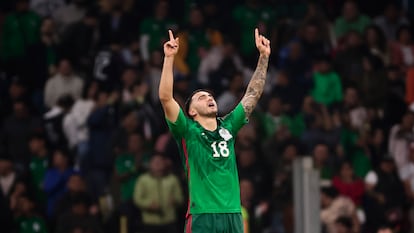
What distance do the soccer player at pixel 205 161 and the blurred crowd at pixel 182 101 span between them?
6.28m

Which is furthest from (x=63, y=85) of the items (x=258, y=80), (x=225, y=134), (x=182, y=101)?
(x=225, y=134)

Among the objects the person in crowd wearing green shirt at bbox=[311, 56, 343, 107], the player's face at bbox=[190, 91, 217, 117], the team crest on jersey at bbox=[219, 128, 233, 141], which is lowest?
the team crest on jersey at bbox=[219, 128, 233, 141]

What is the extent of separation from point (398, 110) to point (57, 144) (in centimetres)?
544

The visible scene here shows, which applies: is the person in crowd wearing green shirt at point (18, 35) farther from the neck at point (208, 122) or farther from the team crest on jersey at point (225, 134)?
the team crest on jersey at point (225, 134)

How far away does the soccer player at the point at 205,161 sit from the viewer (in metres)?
12.5

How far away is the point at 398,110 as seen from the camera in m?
22.5

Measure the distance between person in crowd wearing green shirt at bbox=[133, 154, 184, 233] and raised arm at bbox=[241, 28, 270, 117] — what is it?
6670 millimetres

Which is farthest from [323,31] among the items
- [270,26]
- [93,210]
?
[93,210]

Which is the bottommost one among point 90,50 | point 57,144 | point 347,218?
point 347,218

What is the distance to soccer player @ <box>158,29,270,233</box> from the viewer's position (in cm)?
1253

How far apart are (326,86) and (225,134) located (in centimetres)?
978

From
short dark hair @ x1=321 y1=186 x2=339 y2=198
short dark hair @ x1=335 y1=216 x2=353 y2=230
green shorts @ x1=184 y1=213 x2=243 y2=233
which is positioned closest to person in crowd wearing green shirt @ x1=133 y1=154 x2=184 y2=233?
short dark hair @ x1=321 y1=186 x2=339 y2=198

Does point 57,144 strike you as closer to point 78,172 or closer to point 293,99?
point 78,172

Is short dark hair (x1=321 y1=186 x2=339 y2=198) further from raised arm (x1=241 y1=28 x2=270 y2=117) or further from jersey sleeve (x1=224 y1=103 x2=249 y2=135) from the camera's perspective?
jersey sleeve (x1=224 y1=103 x2=249 y2=135)
